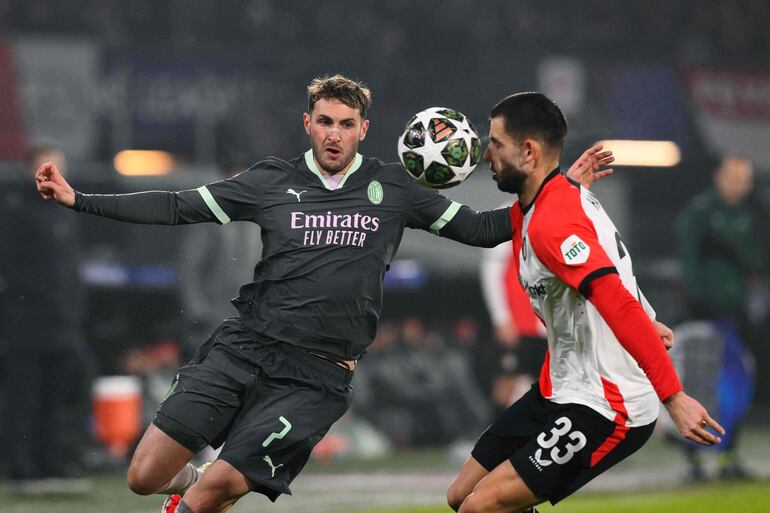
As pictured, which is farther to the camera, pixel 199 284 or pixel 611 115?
pixel 611 115

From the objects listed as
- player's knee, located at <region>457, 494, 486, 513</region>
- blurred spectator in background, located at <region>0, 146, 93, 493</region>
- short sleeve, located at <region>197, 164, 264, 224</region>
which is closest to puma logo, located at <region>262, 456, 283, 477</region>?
player's knee, located at <region>457, 494, 486, 513</region>

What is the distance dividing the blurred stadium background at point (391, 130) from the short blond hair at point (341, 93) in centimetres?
288

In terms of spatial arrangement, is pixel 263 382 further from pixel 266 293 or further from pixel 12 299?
pixel 12 299

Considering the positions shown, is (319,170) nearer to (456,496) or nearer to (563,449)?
(456,496)

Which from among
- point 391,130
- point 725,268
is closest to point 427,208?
point 725,268

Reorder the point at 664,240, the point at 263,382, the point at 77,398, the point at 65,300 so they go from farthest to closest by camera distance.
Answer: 1. the point at 664,240
2. the point at 77,398
3. the point at 65,300
4. the point at 263,382

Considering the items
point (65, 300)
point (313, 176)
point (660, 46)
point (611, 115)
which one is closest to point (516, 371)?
point (65, 300)

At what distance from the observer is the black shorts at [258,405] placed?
219 inches

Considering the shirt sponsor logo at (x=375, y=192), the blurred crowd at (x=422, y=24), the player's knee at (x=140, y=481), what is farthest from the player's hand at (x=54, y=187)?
the blurred crowd at (x=422, y=24)

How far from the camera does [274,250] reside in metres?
5.77

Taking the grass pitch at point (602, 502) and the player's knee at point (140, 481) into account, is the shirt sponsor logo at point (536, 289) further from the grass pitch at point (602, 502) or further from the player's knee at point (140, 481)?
the grass pitch at point (602, 502)

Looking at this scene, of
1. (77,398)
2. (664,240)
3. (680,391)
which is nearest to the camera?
(680,391)

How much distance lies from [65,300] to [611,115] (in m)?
9.11

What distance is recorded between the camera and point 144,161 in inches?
548
